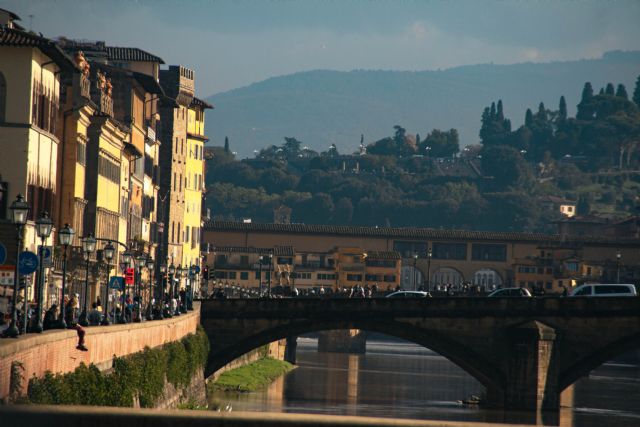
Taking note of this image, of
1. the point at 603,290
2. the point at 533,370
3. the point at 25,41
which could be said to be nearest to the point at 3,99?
the point at 25,41

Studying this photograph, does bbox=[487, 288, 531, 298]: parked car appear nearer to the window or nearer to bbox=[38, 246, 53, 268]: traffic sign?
the window

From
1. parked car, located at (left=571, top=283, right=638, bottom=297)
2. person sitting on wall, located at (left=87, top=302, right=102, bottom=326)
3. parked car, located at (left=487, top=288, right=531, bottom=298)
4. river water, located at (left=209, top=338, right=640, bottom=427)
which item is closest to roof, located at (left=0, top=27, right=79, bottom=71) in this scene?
person sitting on wall, located at (left=87, top=302, right=102, bottom=326)

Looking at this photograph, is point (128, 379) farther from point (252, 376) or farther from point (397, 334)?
point (252, 376)

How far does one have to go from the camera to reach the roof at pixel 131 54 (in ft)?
429

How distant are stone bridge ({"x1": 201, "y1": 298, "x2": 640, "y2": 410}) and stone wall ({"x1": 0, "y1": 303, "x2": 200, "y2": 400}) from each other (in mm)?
26839

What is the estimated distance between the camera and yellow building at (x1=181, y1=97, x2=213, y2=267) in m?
150

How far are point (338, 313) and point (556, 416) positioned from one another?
14.1 meters

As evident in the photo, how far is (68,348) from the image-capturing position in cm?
4147

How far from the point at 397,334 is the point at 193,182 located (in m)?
59.4

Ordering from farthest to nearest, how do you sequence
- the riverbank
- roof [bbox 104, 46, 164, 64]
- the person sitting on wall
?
roof [bbox 104, 46, 164, 64] → the riverbank → the person sitting on wall

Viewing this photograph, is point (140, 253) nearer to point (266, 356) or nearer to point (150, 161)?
point (150, 161)

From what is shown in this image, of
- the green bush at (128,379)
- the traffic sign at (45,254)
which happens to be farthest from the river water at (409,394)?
the traffic sign at (45,254)

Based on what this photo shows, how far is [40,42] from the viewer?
218 feet

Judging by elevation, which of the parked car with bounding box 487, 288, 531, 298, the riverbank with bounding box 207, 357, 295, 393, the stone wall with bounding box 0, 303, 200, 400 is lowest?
the riverbank with bounding box 207, 357, 295, 393
